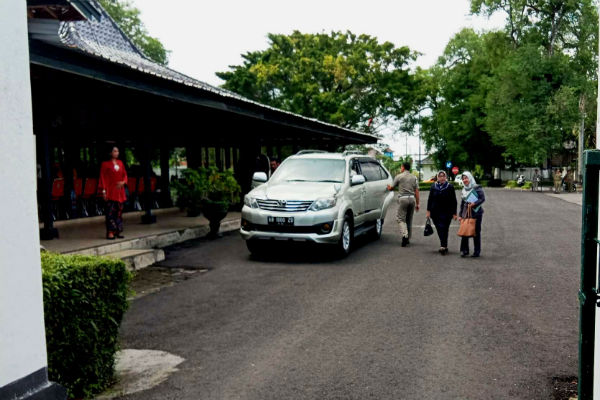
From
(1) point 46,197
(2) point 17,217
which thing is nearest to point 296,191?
(1) point 46,197

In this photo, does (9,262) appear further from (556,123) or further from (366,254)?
(556,123)

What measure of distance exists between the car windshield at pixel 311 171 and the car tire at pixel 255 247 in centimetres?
140

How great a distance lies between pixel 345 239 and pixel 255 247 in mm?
1911

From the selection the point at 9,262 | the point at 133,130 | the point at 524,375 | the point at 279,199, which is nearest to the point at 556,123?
the point at 133,130

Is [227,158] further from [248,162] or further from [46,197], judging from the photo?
[46,197]

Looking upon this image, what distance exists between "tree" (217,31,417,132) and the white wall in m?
36.6

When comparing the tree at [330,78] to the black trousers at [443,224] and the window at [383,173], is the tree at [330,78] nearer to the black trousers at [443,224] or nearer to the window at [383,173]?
the window at [383,173]

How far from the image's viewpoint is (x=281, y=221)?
1081 cm

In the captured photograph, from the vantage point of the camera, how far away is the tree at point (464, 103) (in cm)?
5997

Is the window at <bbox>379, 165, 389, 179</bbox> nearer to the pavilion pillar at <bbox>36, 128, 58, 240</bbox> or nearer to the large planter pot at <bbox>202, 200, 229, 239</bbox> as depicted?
the large planter pot at <bbox>202, 200, 229, 239</bbox>

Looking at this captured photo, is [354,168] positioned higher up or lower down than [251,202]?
higher up

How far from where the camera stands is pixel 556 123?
4300 cm

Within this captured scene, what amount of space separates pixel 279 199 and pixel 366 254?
230 centimetres

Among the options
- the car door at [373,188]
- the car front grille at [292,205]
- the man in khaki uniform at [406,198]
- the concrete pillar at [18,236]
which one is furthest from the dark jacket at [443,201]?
the concrete pillar at [18,236]
